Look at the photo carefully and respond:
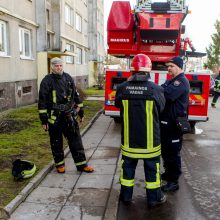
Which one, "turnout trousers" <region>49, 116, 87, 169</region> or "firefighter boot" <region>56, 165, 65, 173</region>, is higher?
"turnout trousers" <region>49, 116, 87, 169</region>

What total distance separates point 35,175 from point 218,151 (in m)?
4.01

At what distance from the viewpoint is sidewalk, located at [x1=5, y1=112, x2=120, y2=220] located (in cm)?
367

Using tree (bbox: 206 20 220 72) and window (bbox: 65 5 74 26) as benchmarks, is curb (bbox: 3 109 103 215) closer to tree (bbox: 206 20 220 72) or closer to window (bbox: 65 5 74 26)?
window (bbox: 65 5 74 26)

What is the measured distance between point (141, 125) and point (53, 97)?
5.65 ft

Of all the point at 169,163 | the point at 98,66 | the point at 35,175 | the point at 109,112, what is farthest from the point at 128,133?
the point at 98,66

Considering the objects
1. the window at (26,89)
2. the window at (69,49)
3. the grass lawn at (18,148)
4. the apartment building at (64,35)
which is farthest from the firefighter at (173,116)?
the window at (69,49)

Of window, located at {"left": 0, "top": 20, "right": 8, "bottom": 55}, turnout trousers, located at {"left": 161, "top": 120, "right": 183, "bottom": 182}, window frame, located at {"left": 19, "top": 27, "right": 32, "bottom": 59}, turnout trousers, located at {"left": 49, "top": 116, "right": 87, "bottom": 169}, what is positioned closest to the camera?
turnout trousers, located at {"left": 161, "top": 120, "right": 183, "bottom": 182}

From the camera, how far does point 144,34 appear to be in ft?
27.1

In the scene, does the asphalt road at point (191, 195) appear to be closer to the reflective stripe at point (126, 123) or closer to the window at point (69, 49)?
the reflective stripe at point (126, 123)

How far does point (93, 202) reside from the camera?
3.99 m

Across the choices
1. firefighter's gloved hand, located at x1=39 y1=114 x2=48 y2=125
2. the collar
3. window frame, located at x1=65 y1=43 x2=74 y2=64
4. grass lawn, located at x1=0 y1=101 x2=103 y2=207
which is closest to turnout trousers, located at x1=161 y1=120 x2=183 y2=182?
the collar

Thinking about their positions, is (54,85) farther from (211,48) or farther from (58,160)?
(211,48)

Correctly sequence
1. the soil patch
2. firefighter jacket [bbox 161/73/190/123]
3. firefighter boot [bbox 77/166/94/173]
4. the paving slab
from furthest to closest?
the soil patch, firefighter boot [bbox 77/166/94/173], firefighter jacket [bbox 161/73/190/123], the paving slab

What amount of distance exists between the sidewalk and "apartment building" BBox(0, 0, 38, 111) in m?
7.35
